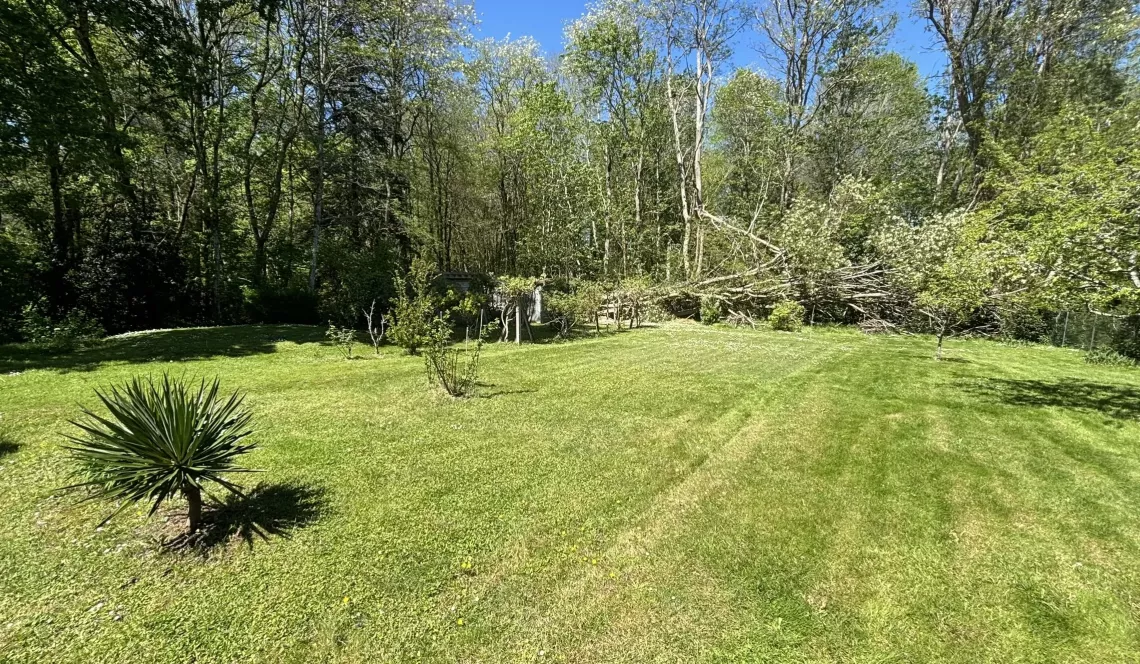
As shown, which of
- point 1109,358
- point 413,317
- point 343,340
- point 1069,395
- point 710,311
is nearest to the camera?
point 1069,395

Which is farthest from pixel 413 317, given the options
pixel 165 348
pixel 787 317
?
pixel 787 317

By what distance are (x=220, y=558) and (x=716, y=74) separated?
22136 millimetres

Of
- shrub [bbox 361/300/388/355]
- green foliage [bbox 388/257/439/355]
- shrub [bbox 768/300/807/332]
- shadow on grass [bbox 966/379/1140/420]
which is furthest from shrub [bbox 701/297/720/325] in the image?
shrub [bbox 361/300/388/355]

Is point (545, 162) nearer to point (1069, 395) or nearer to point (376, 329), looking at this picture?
point (376, 329)

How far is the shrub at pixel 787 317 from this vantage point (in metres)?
15.3

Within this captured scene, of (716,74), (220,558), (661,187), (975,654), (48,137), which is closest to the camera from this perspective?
(975,654)

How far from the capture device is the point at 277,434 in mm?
4879

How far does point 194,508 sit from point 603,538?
2782 millimetres

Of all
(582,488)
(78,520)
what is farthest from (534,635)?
(78,520)

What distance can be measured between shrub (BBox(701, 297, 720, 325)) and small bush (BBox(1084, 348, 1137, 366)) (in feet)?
30.1

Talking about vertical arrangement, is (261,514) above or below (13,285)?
below

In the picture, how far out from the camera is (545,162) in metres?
20.0

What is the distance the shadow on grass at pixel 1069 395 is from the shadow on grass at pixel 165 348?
12866 mm

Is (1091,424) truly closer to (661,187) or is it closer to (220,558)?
(220,558)
